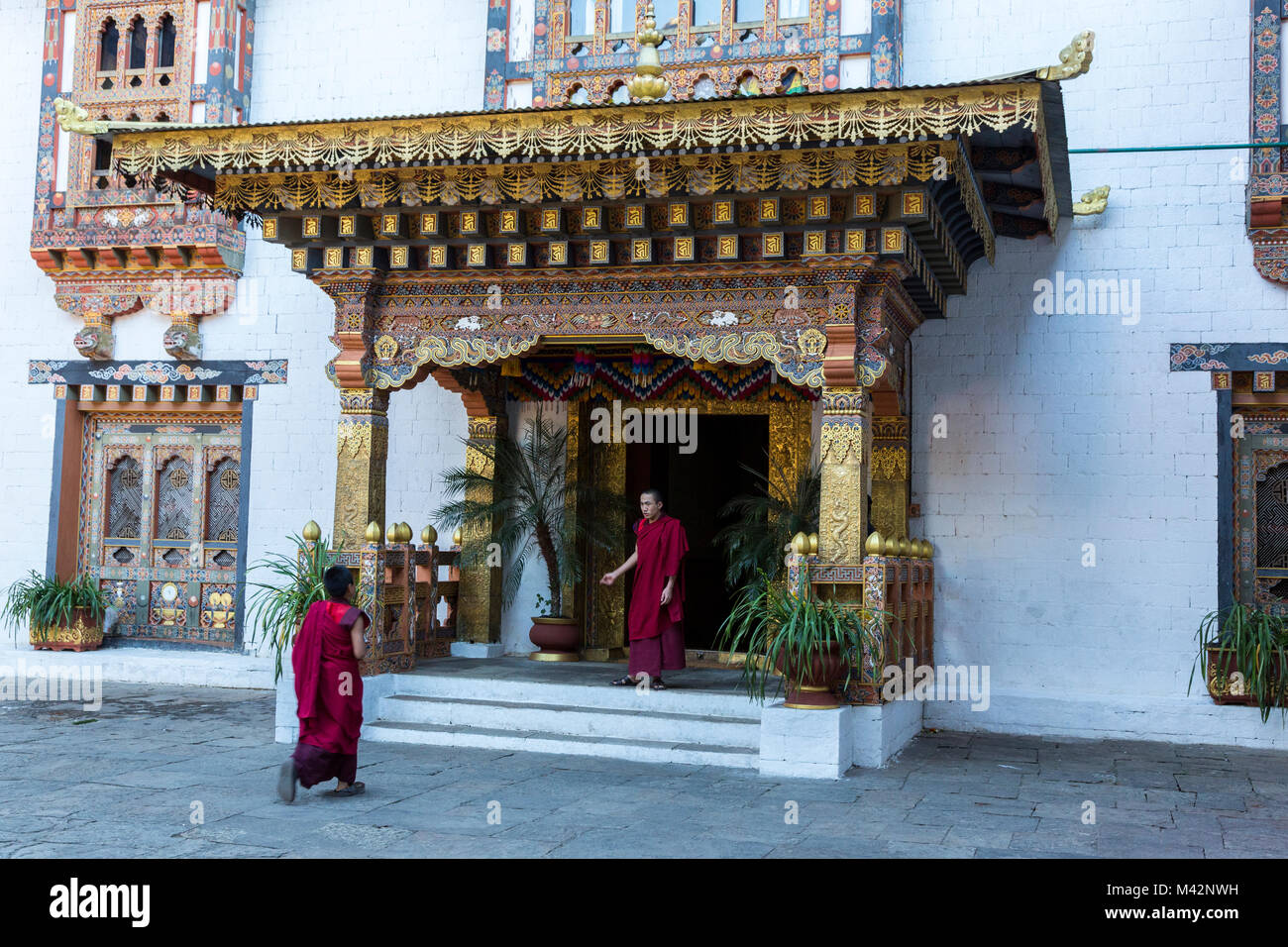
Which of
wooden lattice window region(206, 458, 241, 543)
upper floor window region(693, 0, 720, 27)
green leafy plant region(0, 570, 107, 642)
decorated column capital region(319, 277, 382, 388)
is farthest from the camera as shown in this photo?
wooden lattice window region(206, 458, 241, 543)

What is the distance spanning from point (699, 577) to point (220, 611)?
15.9ft

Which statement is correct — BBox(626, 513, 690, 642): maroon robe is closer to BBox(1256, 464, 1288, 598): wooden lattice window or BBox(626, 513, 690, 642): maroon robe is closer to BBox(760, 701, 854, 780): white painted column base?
BBox(760, 701, 854, 780): white painted column base

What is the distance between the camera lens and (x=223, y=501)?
10.9m

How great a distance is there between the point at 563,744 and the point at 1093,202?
5382 millimetres

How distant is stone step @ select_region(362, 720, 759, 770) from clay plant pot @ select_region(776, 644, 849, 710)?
438mm

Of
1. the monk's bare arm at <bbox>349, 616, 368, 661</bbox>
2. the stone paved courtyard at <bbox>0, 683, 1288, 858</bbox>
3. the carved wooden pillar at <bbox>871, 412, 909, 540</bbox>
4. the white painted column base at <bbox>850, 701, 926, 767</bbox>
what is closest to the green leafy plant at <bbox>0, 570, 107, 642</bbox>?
the stone paved courtyard at <bbox>0, 683, 1288, 858</bbox>

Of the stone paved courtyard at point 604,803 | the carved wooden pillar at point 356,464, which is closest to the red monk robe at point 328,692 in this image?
the stone paved courtyard at point 604,803

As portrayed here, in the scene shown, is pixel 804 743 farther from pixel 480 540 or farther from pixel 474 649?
pixel 480 540

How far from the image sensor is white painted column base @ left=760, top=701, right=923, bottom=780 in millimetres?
6781

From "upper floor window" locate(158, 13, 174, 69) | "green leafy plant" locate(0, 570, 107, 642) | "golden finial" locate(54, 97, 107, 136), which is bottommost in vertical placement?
"green leafy plant" locate(0, 570, 107, 642)

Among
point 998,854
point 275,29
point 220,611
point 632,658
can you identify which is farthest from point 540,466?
point 998,854

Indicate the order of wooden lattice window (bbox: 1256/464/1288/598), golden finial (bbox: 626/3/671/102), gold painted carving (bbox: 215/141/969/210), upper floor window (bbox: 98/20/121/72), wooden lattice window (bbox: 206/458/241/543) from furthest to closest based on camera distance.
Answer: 1. upper floor window (bbox: 98/20/121/72)
2. wooden lattice window (bbox: 206/458/241/543)
3. wooden lattice window (bbox: 1256/464/1288/598)
4. golden finial (bbox: 626/3/671/102)
5. gold painted carving (bbox: 215/141/969/210)

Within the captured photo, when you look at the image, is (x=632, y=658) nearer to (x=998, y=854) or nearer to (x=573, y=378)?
(x=573, y=378)

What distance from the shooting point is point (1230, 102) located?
28.2 feet
